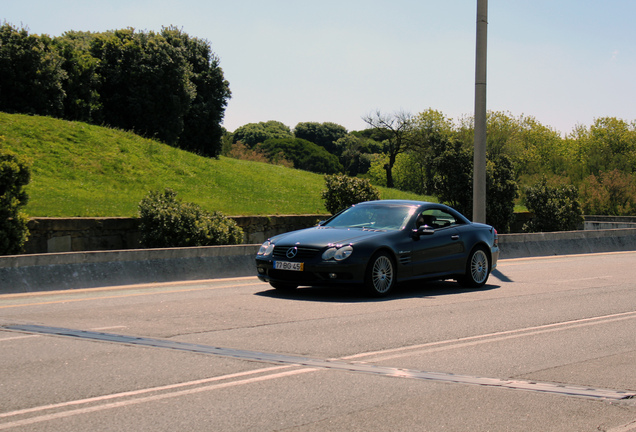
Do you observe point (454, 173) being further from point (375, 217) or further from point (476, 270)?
point (375, 217)

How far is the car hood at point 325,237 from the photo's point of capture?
1110 centimetres

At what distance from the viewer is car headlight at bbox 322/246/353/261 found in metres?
10.8

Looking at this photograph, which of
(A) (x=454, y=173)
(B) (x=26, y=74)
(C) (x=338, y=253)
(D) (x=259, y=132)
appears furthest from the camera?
(D) (x=259, y=132)

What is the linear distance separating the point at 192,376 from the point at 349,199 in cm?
1821

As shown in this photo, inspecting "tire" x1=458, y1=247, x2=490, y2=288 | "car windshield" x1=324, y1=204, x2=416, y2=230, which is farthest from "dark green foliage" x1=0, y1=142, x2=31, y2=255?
"tire" x1=458, y1=247, x2=490, y2=288

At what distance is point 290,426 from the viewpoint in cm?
462

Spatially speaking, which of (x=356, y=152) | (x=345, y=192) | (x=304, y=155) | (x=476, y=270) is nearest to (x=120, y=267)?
(x=476, y=270)

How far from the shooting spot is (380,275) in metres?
11.3

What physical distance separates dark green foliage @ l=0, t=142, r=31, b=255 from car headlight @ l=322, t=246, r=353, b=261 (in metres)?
7.06

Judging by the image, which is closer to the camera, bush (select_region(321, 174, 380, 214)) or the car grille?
the car grille

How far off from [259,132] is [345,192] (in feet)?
366

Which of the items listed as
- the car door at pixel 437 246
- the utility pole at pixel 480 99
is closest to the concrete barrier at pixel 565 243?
the utility pole at pixel 480 99

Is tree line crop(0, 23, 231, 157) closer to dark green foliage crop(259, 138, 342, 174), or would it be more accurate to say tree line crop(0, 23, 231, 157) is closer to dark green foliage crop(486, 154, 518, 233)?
dark green foliage crop(486, 154, 518, 233)

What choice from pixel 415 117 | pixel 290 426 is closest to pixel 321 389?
pixel 290 426
